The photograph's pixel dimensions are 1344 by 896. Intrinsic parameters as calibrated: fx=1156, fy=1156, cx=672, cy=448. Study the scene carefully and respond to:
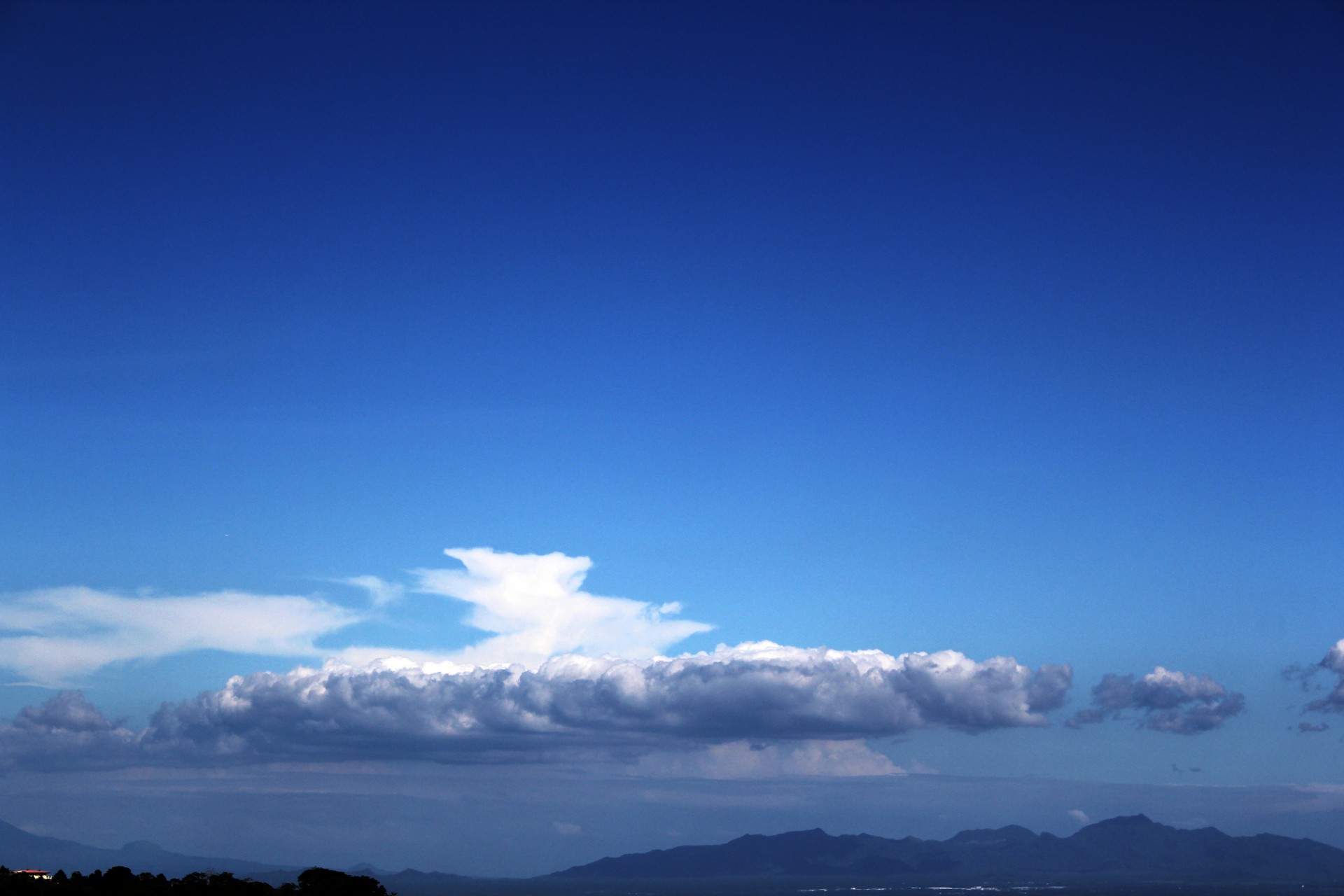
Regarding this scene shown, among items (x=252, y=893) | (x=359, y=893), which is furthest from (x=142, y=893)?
(x=359, y=893)

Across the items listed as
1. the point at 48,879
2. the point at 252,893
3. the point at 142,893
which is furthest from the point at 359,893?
the point at 48,879

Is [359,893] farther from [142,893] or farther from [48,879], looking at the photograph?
[48,879]

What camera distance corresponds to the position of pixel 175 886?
9388 cm

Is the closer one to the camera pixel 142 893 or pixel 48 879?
pixel 142 893

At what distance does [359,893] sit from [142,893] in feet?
56.7

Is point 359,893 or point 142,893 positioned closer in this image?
point 142,893

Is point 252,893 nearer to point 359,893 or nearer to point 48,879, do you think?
point 359,893

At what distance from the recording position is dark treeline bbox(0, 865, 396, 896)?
285 ft

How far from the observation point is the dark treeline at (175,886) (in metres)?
86.8

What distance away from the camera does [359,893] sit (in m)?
96.9

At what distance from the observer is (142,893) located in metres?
86.9

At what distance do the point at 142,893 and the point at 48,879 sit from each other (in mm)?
12597

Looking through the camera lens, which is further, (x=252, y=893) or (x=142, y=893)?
(x=252, y=893)

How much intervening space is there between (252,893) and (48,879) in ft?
54.3
